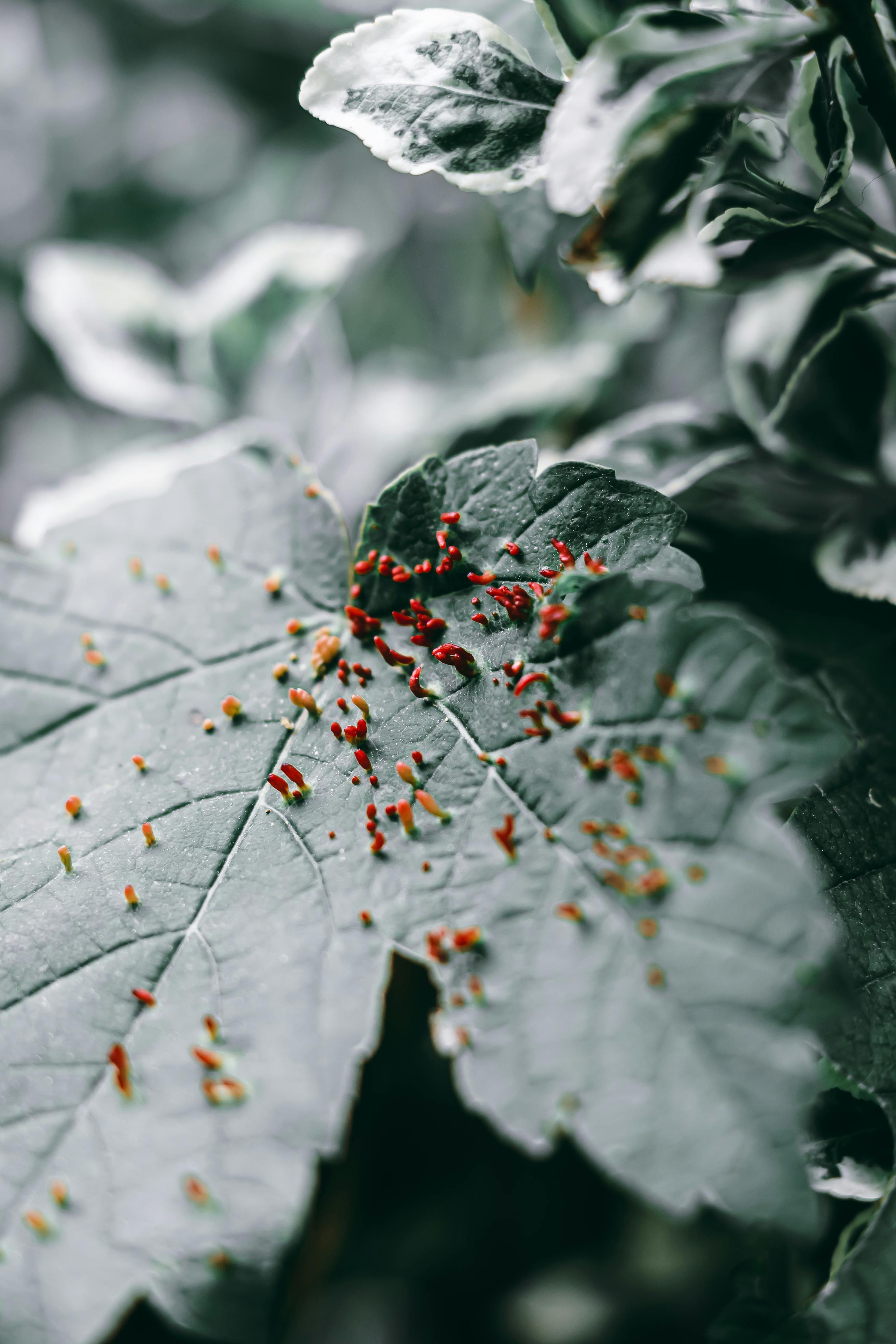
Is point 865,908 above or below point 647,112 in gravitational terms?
below

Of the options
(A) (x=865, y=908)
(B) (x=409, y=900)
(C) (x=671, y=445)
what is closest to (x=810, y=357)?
(C) (x=671, y=445)

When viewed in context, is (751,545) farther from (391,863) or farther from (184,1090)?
(184,1090)

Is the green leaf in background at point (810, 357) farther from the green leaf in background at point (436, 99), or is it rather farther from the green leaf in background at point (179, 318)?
the green leaf in background at point (179, 318)

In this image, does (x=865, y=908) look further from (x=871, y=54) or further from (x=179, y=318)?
(x=179, y=318)

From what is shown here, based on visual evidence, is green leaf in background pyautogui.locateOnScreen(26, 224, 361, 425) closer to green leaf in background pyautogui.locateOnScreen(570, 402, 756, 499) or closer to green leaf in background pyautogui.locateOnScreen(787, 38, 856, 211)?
green leaf in background pyautogui.locateOnScreen(570, 402, 756, 499)

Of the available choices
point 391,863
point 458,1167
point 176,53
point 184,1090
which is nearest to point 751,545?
point 391,863

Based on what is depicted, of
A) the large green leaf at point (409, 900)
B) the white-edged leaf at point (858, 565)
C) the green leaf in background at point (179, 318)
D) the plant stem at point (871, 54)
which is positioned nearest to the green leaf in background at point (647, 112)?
the plant stem at point (871, 54)
